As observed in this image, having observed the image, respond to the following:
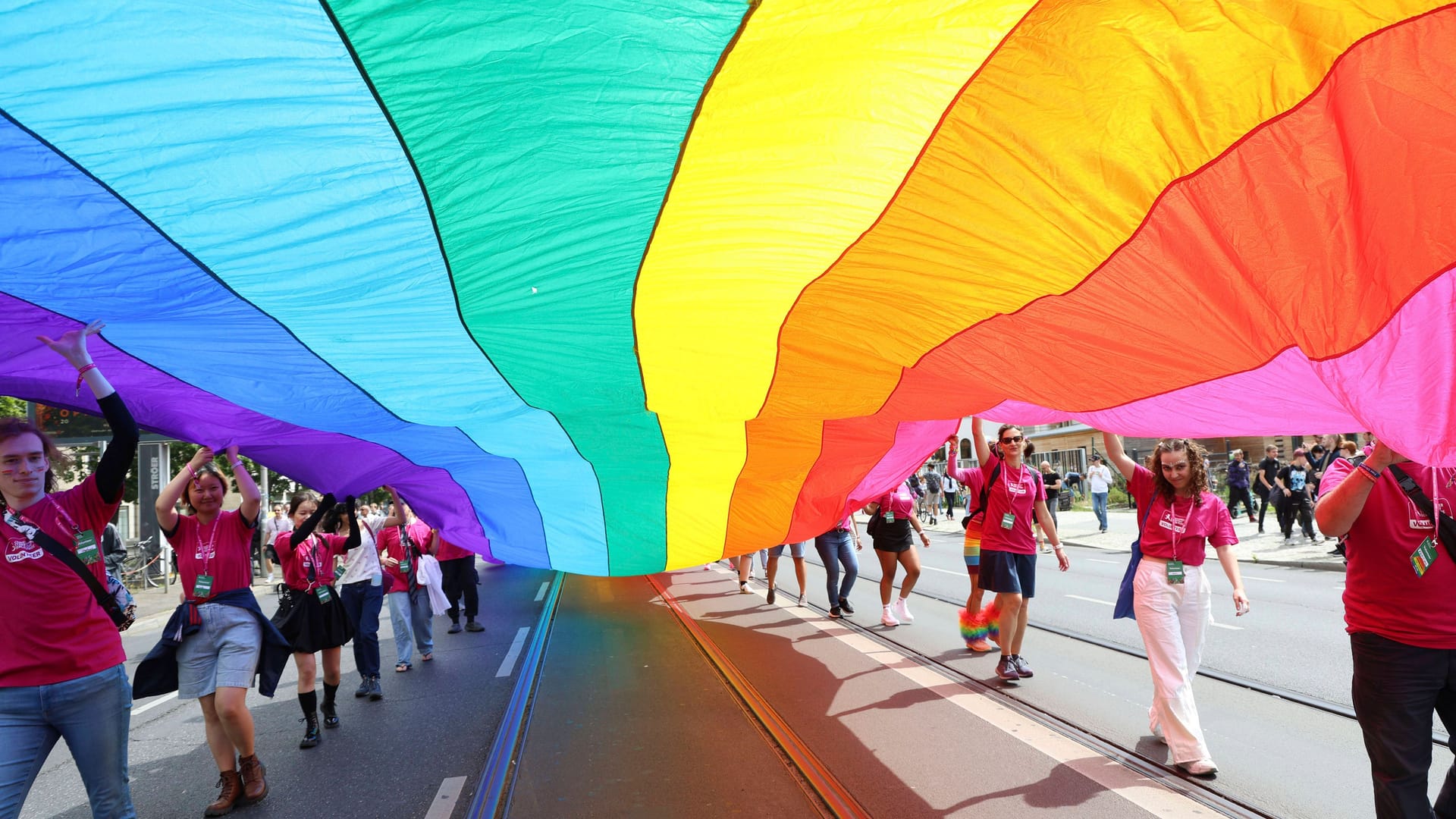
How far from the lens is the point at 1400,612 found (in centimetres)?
296

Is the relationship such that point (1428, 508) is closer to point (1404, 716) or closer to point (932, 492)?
point (1404, 716)

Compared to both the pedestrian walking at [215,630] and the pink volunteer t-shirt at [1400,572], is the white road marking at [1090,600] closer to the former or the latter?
the pink volunteer t-shirt at [1400,572]

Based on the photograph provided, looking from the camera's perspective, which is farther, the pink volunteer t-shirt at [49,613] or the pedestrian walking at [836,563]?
the pedestrian walking at [836,563]

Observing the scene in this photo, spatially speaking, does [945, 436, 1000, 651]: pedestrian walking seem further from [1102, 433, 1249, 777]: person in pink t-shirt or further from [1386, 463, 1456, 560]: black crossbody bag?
[1386, 463, 1456, 560]: black crossbody bag

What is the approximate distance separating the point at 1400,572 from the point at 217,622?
5.92 m

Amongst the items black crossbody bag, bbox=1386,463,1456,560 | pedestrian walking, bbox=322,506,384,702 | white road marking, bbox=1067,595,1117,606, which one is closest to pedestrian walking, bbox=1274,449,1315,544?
white road marking, bbox=1067,595,1117,606

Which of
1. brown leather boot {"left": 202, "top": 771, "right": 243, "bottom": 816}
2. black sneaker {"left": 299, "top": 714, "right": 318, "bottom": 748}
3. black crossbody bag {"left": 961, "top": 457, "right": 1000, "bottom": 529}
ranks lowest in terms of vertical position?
black sneaker {"left": 299, "top": 714, "right": 318, "bottom": 748}

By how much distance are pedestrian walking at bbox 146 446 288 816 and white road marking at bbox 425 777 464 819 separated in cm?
114

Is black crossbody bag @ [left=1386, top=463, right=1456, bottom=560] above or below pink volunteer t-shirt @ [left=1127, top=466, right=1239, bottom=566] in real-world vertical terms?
above

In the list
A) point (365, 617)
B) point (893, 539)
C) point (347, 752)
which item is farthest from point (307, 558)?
point (893, 539)

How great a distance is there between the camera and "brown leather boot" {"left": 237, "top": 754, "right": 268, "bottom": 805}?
4926 millimetres

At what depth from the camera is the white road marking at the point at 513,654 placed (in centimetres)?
848

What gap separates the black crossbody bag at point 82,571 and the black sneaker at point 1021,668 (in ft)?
19.8

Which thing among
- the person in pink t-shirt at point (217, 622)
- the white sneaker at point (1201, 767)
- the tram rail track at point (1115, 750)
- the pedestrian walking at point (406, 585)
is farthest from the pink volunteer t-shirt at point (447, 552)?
the white sneaker at point (1201, 767)
